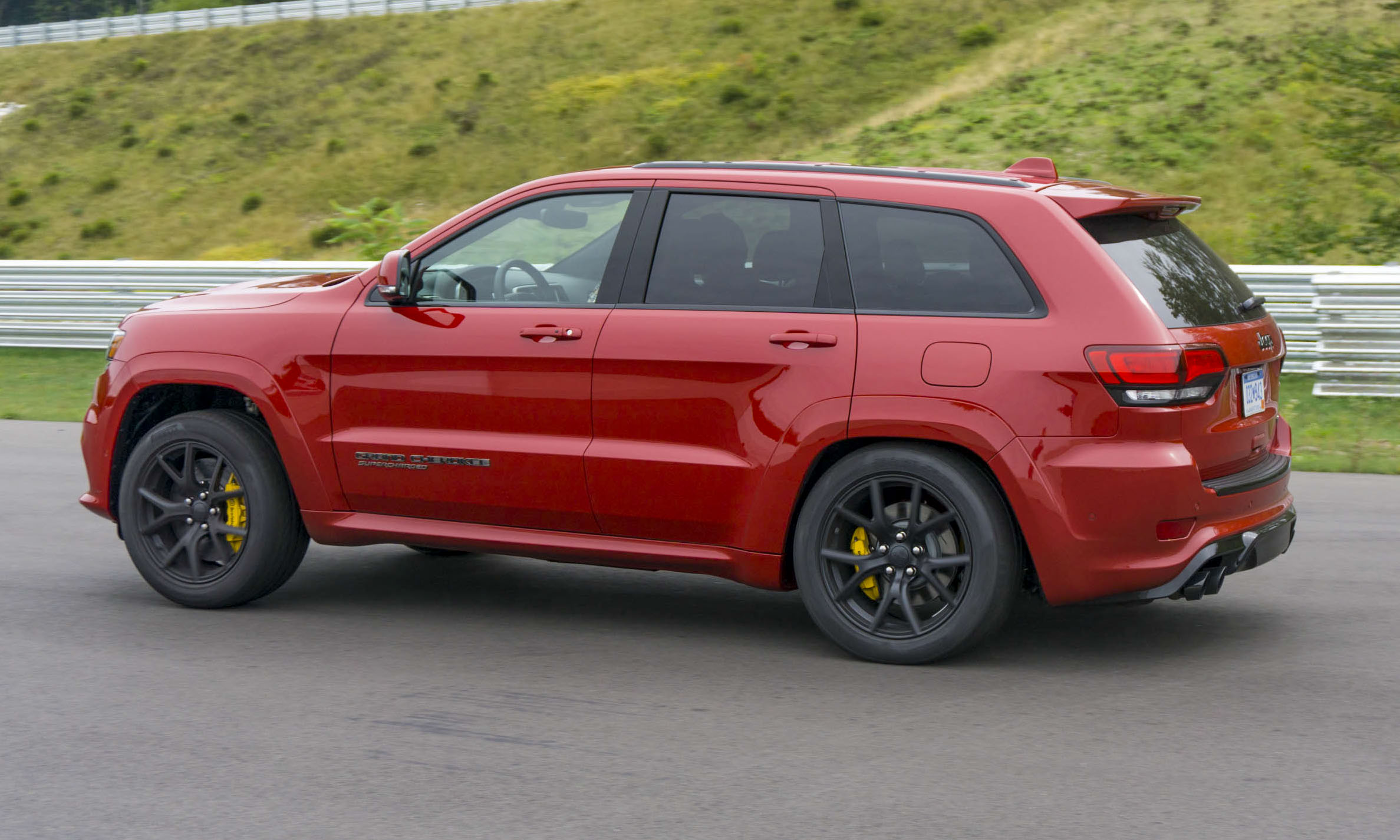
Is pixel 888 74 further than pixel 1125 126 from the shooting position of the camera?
Yes

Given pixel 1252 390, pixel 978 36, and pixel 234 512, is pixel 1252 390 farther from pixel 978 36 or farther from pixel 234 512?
pixel 978 36

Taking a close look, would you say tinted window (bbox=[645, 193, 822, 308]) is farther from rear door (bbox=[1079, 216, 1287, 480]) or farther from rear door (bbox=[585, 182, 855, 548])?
rear door (bbox=[1079, 216, 1287, 480])

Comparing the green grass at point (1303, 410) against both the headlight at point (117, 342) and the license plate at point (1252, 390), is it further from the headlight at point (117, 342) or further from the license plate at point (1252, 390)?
the headlight at point (117, 342)

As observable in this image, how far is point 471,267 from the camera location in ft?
19.3

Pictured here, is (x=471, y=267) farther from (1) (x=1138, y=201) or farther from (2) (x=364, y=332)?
(1) (x=1138, y=201)

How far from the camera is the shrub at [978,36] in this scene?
4691cm

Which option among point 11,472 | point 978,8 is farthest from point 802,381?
point 978,8

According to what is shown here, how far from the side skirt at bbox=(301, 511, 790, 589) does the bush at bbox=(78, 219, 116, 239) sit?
148ft

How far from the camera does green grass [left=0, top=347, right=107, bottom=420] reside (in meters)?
12.4

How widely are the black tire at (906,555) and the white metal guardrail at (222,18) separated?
59850mm

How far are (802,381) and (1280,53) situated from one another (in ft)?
116

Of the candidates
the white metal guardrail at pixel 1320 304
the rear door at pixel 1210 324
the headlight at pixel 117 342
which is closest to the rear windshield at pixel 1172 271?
the rear door at pixel 1210 324

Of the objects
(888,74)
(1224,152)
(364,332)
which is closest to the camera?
(364,332)

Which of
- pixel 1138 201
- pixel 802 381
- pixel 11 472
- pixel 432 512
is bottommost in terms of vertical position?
pixel 11 472
